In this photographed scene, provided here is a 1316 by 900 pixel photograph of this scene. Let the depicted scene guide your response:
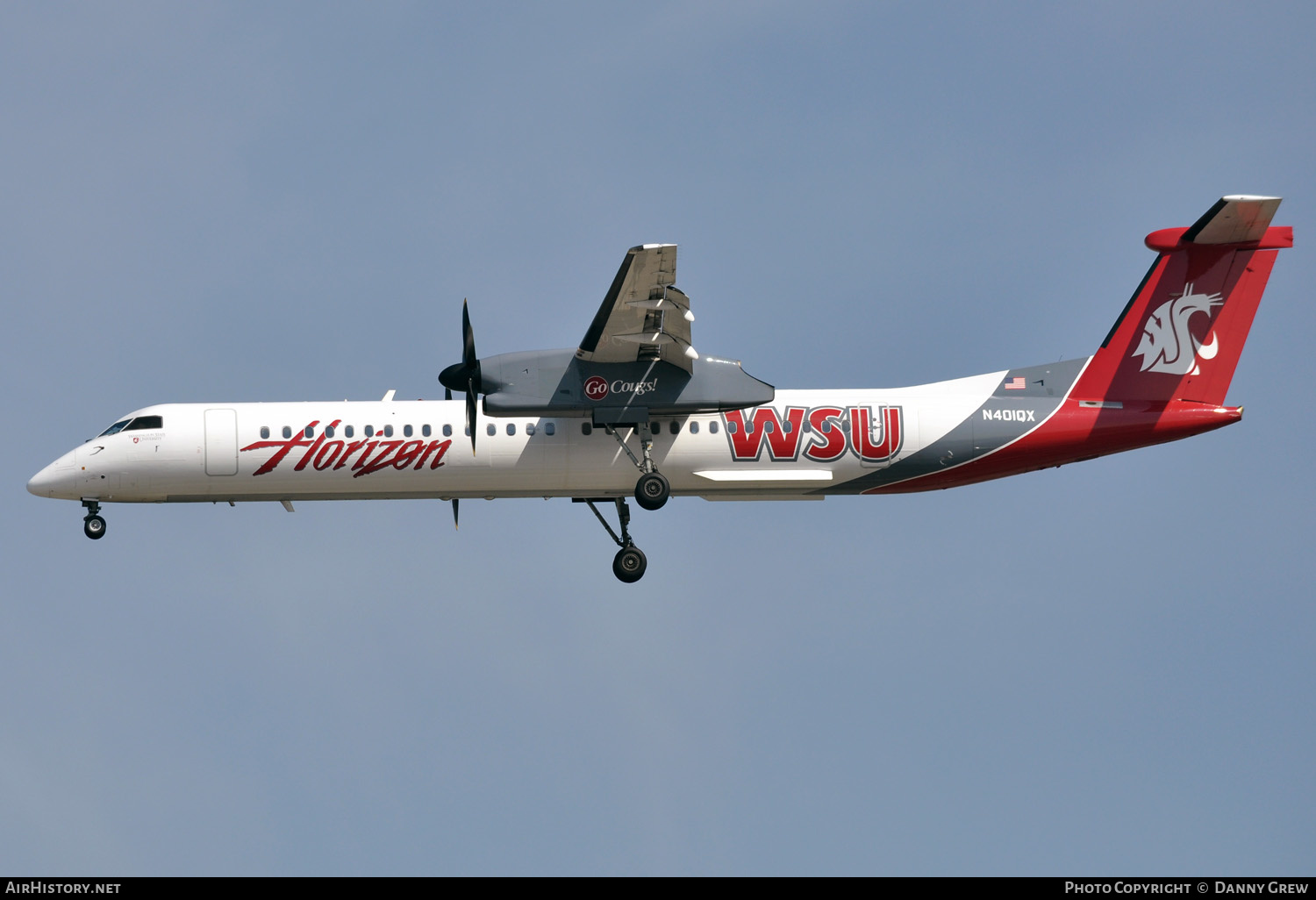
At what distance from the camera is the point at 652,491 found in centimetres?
2758

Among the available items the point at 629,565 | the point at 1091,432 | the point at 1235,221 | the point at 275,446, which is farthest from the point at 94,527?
the point at 1235,221

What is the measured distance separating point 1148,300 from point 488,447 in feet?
42.3

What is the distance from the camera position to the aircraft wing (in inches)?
966

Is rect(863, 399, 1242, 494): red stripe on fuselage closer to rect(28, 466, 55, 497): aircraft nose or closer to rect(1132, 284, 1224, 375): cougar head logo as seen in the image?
rect(1132, 284, 1224, 375): cougar head logo

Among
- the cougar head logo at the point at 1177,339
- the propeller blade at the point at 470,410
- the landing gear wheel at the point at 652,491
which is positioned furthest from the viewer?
the cougar head logo at the point at 1177,339

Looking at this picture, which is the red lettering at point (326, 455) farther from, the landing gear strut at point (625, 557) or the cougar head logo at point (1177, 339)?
the cougar head logo at point (1177, 339)

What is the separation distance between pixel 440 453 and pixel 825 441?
7.06 metres

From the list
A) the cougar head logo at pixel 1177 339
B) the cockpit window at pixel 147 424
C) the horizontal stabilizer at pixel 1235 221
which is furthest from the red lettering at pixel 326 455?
the horizontal stabilizer at pixel 1235 221

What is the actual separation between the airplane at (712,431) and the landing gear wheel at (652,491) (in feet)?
0.11

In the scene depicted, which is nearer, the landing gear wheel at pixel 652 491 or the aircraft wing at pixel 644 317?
the aircraft wing at pixel 644 317

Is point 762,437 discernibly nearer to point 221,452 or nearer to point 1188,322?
point 1188,322

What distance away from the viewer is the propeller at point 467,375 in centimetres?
2652
